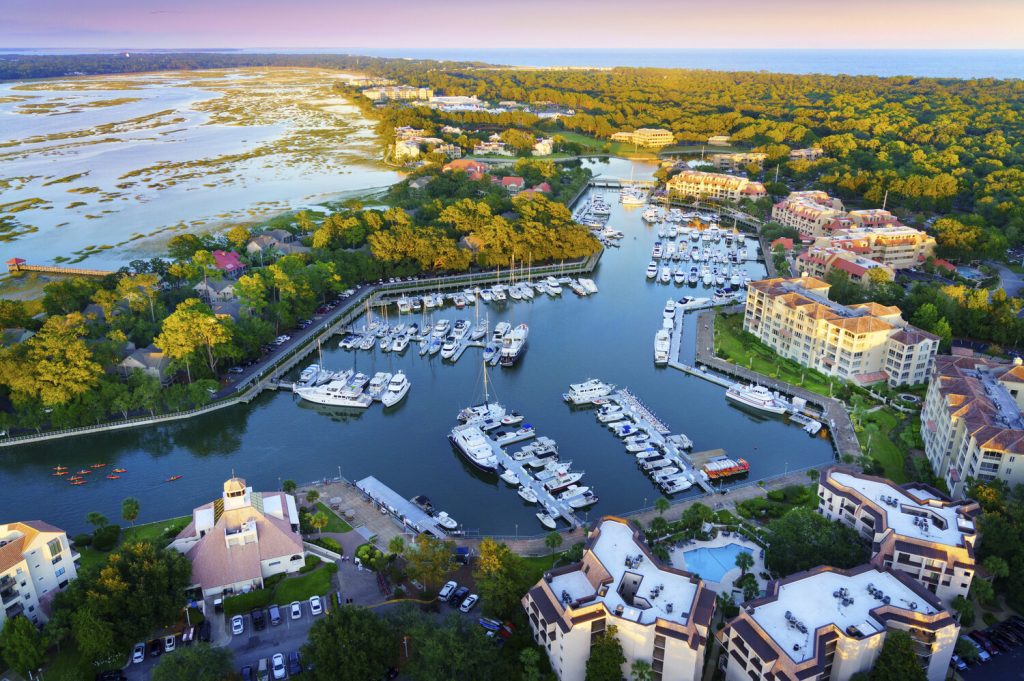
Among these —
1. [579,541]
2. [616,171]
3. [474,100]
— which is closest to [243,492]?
[579,541]

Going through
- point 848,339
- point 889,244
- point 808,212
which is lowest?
point 848,339

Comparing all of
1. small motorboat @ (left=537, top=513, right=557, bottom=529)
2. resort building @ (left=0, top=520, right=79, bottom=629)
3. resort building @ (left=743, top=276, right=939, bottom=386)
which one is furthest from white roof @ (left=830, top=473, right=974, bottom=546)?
resort building @ (left=0, top=520, right=79, bottom=629)

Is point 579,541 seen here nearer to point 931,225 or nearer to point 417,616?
point 417,616

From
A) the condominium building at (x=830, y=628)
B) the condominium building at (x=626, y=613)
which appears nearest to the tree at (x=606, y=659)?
the condominium building at (x=626, y=613)

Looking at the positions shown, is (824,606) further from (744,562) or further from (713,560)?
(713,560)

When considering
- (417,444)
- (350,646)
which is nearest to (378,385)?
(417,444)

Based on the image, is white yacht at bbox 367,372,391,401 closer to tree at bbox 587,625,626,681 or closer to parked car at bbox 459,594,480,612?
parked car at bbox 459,594,480,612
